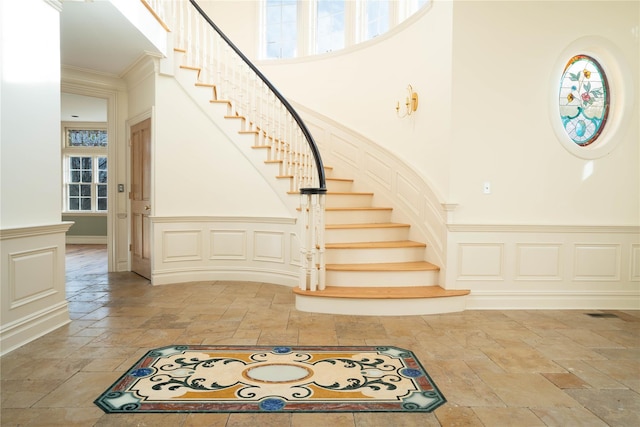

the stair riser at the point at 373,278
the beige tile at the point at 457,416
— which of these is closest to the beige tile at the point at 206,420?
the beige tile at the point at 457,416

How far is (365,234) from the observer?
4902mm

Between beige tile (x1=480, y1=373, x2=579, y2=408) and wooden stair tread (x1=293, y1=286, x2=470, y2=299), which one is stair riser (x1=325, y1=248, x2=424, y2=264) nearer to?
wooden stair tread (x1=293, y1=286, x2=470, y2=299)

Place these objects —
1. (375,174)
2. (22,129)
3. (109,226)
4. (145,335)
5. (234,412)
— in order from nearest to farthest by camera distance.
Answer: (234,412), (22,129), (145,335), (375,174), (109,226)

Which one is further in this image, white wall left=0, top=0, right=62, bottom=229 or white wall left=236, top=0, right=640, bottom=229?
white wall left=236, top=0, right=640, bottom=229

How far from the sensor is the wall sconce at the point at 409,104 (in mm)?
4969

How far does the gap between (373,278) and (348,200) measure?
4.85ft

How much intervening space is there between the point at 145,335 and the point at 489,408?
2494mm

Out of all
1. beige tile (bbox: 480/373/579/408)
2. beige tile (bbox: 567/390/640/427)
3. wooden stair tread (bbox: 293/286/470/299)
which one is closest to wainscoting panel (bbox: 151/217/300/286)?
wooden stair tread (bbox: 293/286/470/299)

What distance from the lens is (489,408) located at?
2.26m

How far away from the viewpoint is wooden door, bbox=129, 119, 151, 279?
215 inches

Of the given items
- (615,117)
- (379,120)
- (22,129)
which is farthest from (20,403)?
(615,117)

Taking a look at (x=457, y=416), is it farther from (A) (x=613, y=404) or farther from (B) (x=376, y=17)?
(B) (x=376, y=17)

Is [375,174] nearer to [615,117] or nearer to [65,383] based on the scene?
[615,117]

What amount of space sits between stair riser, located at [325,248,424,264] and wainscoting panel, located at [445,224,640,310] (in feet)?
1.78
